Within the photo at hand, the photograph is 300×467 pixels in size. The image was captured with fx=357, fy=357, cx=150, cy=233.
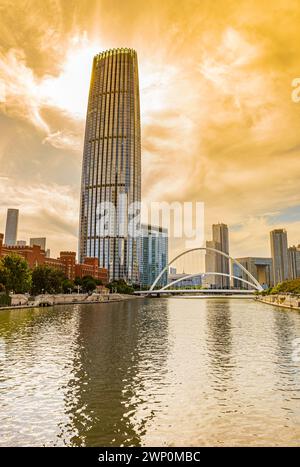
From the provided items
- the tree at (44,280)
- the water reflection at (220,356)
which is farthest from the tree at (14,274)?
the water reflection at (220,356)

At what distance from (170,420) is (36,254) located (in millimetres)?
130463

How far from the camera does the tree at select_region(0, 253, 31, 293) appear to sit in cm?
7844

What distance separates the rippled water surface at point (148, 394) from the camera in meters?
12.4

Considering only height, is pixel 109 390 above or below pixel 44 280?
below

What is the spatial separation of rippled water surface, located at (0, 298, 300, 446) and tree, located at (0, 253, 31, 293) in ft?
164

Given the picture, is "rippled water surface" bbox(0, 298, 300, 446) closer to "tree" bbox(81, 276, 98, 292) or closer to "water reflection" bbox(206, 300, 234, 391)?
"water reflection" bbox(206, 300, 234, 391)

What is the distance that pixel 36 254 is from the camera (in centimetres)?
13638

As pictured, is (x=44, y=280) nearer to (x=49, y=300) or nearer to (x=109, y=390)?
(x=49, y=300)

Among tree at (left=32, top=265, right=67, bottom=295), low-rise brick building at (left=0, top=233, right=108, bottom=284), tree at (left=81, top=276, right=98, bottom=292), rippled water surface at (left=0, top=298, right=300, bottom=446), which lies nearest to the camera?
rippled water surface at (left=0, top=298, right=300, bottom=446)

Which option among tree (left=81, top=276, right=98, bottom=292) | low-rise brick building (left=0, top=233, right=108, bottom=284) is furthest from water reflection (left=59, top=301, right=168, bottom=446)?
tree (left=81, top=276, right=98, bottom=292)

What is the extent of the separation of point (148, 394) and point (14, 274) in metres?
70.9

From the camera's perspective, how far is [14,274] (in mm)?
80938

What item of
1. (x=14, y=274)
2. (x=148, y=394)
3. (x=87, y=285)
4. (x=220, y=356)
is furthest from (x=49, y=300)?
(x=148, y=394)
